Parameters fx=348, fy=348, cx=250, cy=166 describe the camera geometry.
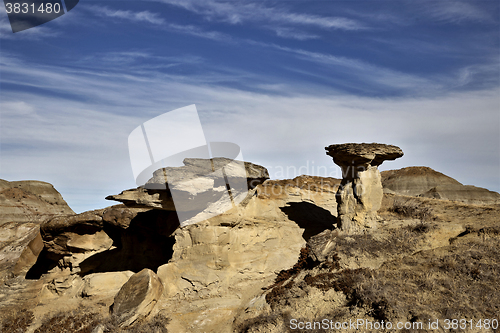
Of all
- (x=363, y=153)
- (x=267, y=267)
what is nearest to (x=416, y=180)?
(x=363, y=153)

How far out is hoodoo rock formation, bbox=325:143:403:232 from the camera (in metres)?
10.4

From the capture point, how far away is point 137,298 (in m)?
9.79

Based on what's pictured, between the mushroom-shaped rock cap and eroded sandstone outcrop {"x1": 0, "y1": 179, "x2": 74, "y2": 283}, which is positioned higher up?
the mushroom-shaped rock cap

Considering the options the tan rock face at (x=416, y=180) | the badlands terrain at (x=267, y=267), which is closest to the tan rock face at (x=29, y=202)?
the badlands terrain at (x=267, y=267)

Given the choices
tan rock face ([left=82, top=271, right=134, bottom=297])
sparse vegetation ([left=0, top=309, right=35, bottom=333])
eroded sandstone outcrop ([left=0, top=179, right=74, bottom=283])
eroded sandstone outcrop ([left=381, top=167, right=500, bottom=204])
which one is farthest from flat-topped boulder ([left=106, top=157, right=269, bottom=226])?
eroded sandstone outcrop ([left=381, top=167, right=500, bottom=204])

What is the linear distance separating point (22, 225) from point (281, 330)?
18.7 m

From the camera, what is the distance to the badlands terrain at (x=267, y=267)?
7202mm

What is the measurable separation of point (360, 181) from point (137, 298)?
24.2 feet

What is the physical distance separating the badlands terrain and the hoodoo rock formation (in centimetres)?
4

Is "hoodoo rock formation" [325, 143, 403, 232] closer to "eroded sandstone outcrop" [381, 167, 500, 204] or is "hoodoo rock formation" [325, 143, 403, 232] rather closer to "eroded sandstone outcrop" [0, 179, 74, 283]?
"eroded sandstone outcrop" [0, 179, 74, 283]

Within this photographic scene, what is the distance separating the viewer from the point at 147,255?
46.3 feet

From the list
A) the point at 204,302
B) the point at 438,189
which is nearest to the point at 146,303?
the point at 204,302

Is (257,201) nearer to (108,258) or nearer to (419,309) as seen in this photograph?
(108,258)

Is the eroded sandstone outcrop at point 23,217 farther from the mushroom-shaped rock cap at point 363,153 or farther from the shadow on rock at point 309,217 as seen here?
the mushroom-shaped rock cap at point 363,153
